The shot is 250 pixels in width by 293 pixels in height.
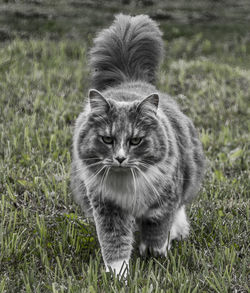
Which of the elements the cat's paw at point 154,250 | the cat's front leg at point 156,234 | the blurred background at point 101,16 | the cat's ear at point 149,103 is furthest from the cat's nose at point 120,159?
the blurred background at point 101,16

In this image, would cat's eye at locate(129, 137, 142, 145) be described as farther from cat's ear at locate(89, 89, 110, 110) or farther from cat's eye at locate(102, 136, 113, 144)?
cat's ear at locate(89, 89, 110, 110)

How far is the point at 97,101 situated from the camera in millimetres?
3258

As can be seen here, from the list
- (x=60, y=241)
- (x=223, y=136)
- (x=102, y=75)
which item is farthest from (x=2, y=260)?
(x=223, y=136)

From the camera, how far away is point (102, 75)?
436 cm

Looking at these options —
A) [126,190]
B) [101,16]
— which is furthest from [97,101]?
[101,16]

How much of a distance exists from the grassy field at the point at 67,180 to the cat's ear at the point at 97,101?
96 centimetres

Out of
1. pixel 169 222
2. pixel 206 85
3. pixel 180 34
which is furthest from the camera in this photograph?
pixel 180 34

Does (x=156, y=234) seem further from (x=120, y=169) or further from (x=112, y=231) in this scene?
(x=120, y=169)

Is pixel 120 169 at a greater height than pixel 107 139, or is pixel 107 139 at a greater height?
pixel 107 139

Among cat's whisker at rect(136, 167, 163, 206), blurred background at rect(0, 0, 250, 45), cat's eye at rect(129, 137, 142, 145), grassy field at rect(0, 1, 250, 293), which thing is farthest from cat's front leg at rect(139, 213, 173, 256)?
blurred background at rect(0, 0, 250, 45)

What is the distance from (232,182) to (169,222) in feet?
4.54

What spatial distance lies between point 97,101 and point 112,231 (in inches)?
38.6

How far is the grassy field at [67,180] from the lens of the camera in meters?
2.96

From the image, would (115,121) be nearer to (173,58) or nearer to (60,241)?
(60,241)
